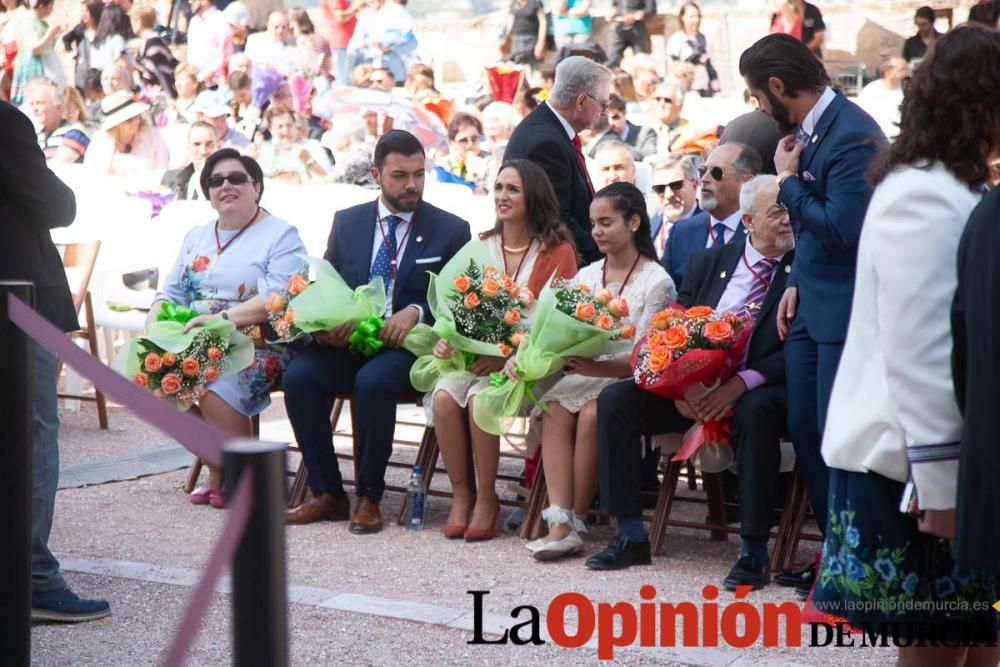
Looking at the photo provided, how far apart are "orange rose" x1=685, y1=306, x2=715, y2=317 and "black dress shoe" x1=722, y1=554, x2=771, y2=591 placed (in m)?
0.94

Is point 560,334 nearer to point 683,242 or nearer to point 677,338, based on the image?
point 677,338

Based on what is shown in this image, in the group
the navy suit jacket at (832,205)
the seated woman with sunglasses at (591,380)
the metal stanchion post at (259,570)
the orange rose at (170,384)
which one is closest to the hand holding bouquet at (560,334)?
the seated woman with sunglasses at (591,380)

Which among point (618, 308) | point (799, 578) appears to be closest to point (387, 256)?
point (618, 308)

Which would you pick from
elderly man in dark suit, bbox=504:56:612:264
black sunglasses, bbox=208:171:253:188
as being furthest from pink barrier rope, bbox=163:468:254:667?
black sunglasses, bbox=208:171:253:188

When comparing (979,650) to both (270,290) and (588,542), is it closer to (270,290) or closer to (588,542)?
(588,542)

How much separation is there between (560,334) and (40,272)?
2077mm

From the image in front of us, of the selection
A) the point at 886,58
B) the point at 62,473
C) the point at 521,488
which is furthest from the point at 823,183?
the point at 886,58

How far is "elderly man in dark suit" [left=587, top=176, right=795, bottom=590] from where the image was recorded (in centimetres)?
531

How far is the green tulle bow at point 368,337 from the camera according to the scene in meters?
6.39

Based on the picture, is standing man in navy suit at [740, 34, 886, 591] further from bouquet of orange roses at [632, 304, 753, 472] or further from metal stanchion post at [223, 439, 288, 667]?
metal stanchion post at [223, 439, 288, 667]

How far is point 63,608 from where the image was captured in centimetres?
479

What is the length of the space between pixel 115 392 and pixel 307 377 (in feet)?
12.8

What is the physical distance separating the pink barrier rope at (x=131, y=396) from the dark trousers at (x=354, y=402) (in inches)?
121

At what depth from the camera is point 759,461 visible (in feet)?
17.4
